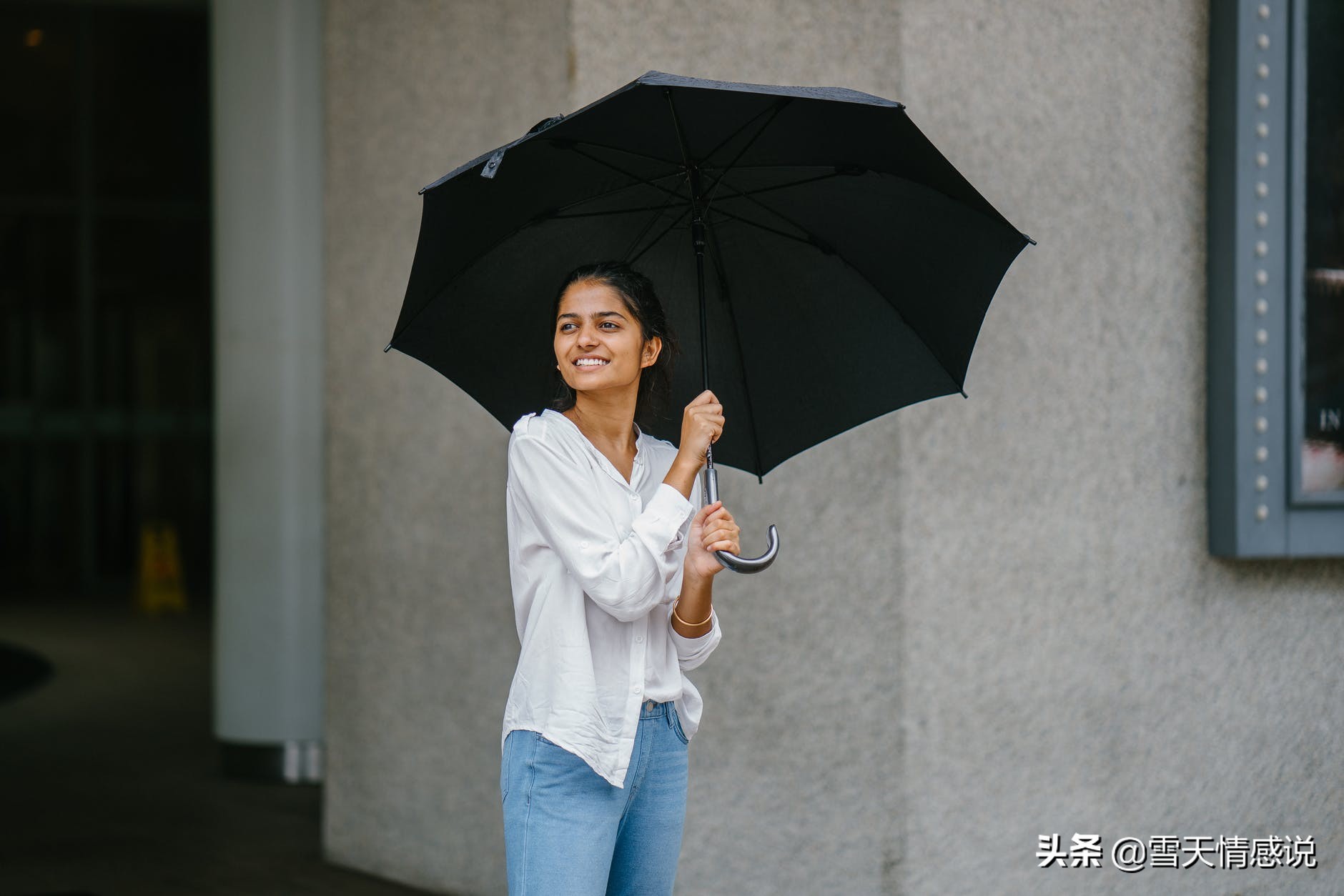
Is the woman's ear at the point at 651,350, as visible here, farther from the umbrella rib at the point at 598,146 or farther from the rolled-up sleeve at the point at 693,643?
the rolled-up sleeve at the point at 693,643

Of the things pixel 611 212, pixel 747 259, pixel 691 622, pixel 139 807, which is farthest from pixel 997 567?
pixel 139 807

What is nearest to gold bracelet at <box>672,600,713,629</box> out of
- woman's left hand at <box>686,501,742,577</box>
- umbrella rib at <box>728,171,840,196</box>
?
woman's left hand at <box>686,501,742,577</box>

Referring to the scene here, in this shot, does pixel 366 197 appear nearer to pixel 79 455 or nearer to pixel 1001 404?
pixel 1001 404

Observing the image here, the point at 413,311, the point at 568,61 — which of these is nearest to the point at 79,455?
the point at 568,61

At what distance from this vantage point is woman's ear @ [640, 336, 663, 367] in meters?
2.62

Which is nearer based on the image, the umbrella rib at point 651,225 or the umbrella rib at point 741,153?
the umbrella rib at point 741,153

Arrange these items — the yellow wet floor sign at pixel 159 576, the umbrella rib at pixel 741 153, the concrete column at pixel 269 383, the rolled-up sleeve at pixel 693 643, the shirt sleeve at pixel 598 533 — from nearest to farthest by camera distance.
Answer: the shirt sleeve at pixel 598 533, the umbrella rib at pixel 741 153, the rolled-up sleeve at pixel 693 643, the concrete column at pixel 269 383, the yellow wet floor sign at pixel 159 576

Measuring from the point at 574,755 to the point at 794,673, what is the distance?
7.04 feet

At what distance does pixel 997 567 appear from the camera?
4.52 metres

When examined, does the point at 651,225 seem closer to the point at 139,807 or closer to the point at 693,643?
the point at 693,643

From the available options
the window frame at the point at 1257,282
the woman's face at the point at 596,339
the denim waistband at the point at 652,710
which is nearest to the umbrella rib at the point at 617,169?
the woman's face at the point at 596,339

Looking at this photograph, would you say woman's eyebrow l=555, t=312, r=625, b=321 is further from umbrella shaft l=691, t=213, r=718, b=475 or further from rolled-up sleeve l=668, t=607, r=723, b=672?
rolled-up sleeve l=668, t=607, r=723, b=672

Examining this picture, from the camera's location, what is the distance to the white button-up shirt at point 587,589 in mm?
2396

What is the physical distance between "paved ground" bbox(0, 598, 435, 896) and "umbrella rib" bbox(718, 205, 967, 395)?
136 inches
